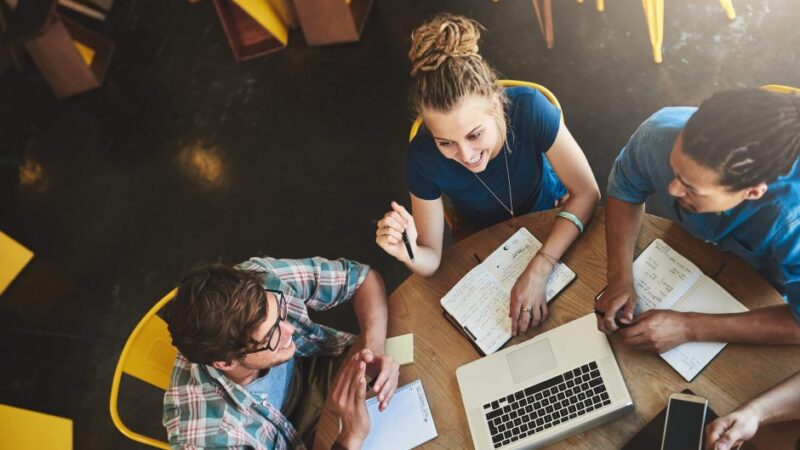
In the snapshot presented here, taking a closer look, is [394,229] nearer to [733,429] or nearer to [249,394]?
[249,394]

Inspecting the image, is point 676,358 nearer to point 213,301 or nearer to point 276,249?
point 213,301

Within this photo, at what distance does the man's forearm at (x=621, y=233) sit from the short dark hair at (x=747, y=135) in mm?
381

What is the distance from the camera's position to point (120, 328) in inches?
124

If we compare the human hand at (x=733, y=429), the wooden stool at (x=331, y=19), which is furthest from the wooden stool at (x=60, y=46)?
the human hand at (x=733, y=429)

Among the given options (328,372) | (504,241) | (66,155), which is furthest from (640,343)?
(66,155)

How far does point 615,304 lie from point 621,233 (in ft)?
0.68

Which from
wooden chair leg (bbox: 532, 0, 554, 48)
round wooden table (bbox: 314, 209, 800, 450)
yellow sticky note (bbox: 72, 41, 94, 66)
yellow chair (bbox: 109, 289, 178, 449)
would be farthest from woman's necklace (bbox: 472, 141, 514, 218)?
yellow sticky note (bbox: 72, 41, 94, 66)

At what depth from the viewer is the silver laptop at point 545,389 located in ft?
4.78

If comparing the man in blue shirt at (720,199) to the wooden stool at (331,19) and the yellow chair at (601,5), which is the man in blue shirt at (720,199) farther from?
the wooden stool at (331,19)

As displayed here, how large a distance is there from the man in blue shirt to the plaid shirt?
0.78m

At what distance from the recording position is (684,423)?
137 cm

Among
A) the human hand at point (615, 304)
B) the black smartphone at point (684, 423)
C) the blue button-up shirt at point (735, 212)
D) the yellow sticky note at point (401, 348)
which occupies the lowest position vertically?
the yellow sticky note at point (401, 348)

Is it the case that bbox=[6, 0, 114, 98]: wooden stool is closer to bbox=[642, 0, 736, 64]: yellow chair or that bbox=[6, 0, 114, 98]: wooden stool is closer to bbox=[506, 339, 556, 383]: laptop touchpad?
bbox=[642, 0, 736, 64]: yellow chair

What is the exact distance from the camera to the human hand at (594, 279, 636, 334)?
1.53 m
